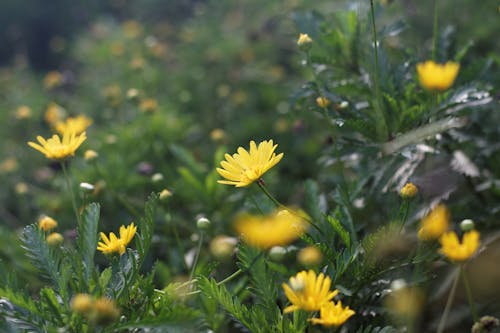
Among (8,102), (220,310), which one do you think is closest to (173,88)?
(8,102)

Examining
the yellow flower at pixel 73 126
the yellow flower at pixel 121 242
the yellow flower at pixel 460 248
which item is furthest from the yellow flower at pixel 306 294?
the yellow flower at pixel 73 126

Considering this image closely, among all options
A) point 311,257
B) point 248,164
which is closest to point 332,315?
point 311,257

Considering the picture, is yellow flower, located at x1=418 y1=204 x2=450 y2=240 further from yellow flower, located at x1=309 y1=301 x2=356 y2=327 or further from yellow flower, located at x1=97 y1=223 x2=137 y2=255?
yellow flower, located at x1=97 y1=223 x2=137 y2=255

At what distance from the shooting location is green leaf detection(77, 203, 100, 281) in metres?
1.23

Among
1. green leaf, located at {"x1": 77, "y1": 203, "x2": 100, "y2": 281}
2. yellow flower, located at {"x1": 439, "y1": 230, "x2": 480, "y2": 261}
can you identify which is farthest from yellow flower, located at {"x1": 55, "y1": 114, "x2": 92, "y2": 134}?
yellow flower, located at {"x1": 439, "y1": 230, "x2": 480, "y2": 261}

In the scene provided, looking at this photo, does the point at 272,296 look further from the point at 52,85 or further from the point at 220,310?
the point at 52,85

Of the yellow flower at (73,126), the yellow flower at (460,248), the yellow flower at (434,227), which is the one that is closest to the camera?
the yellow flower at (460,248)

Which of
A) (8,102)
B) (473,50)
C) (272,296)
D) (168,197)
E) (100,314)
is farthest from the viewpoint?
(8,102)

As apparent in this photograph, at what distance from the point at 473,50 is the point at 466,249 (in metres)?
1.85

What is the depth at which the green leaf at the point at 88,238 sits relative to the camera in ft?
4.04

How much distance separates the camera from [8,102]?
364 cm

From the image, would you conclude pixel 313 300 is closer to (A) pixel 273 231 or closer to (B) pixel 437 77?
(A) pixel 273 231

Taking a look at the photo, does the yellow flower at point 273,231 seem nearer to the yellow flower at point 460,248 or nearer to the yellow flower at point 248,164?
the yellow flower at point 248,164

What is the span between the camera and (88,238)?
1287mm
